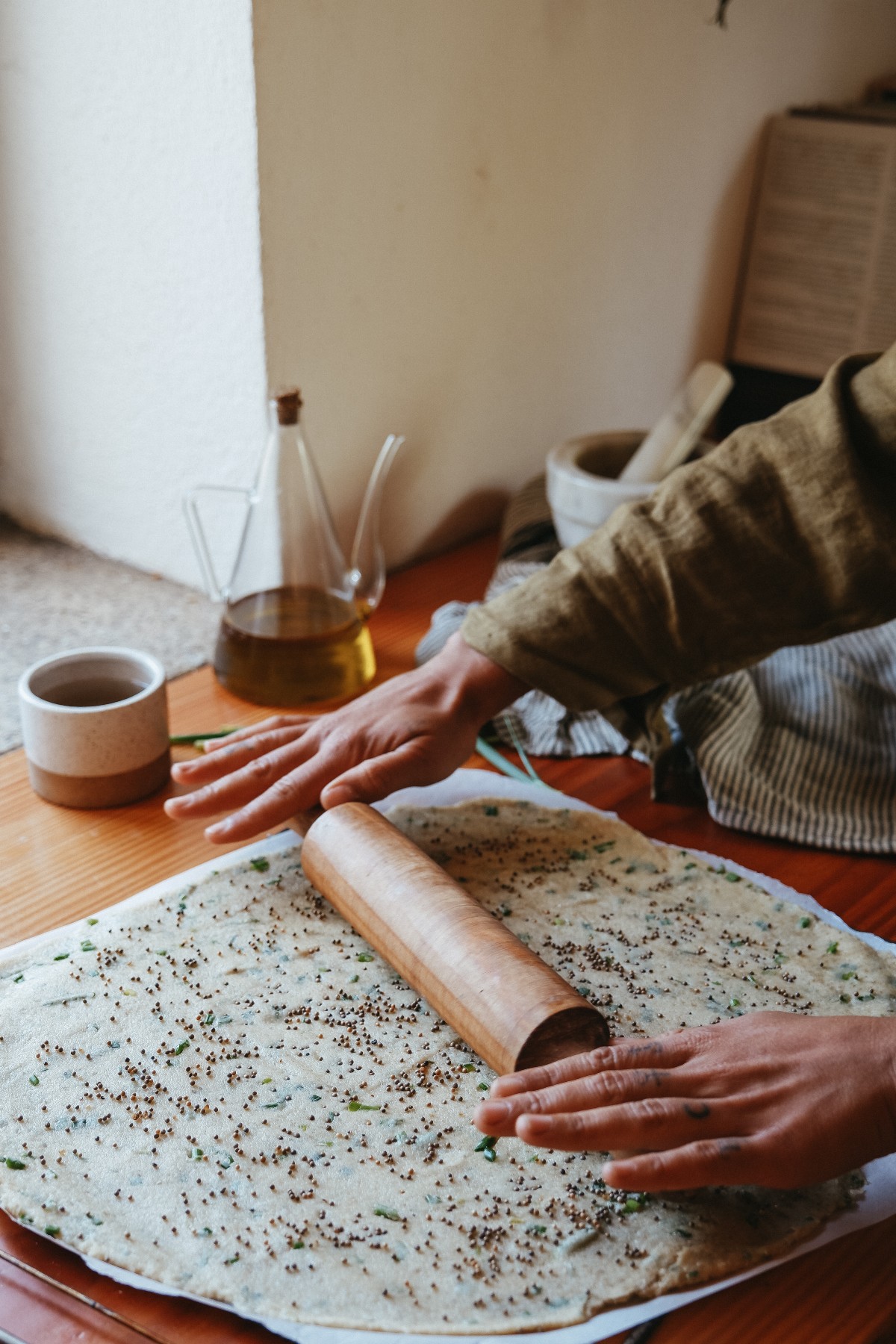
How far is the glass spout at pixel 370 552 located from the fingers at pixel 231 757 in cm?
28

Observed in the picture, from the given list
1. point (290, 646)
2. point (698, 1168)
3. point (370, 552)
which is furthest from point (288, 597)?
point (698, 1168)

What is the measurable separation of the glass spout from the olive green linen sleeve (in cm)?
28

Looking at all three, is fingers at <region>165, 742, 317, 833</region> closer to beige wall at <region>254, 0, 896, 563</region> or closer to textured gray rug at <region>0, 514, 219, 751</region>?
textured gray rug at <region>0, 514, 219, 751</region>

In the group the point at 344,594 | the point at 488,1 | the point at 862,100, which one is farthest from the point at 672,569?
the point at 862,100

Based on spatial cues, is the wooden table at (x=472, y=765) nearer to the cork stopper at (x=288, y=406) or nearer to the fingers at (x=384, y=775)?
the fingers at (x=384, y=775)

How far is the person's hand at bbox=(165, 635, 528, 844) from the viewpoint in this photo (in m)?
0.89

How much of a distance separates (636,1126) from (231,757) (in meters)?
0.46

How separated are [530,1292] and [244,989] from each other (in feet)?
0.86

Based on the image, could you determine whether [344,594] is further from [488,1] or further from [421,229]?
[488,1]

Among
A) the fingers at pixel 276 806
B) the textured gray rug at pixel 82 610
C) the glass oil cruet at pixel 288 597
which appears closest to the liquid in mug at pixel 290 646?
the glass oil cruet at pixel 288 597

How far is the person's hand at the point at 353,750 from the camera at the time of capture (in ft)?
2.93

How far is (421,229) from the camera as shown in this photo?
129 centimetres

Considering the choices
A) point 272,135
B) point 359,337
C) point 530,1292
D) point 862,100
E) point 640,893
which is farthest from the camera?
point 862,100

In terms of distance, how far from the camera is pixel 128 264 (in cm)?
123
